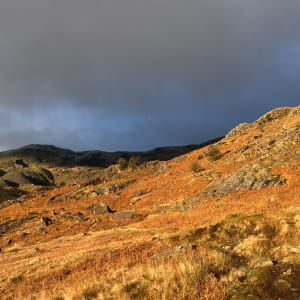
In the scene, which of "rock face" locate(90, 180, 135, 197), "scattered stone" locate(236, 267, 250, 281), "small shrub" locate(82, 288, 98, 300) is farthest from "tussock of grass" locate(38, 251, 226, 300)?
"rock face" locate(90, 180, 135, 197)

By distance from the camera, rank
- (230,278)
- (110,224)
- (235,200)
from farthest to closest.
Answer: (110,224) < (235,200) < (230,278)

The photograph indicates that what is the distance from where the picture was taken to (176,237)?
22.3 m

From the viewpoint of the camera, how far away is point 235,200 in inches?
1598

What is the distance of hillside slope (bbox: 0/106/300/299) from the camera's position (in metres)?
10.1

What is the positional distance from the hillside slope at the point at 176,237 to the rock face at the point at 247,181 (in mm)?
176

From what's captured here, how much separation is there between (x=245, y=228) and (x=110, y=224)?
29857 millimetres

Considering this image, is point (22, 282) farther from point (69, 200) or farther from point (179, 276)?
point (69, 200)

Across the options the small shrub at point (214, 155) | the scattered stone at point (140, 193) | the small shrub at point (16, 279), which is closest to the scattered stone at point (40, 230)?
the scattered stone at point (140, 193)

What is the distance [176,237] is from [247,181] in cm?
2524

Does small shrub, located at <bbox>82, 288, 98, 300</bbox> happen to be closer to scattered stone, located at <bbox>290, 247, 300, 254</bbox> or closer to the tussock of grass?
the tussock of grass

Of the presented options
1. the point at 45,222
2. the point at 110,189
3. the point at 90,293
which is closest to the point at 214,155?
the point at 110,189

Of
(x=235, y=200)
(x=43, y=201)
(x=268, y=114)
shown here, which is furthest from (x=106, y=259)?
(x=268, y=114)

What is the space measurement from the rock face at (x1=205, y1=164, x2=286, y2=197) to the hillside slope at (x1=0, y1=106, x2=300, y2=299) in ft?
0.58

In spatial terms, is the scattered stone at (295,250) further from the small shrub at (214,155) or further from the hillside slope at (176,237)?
the small shrub at (214,155)
